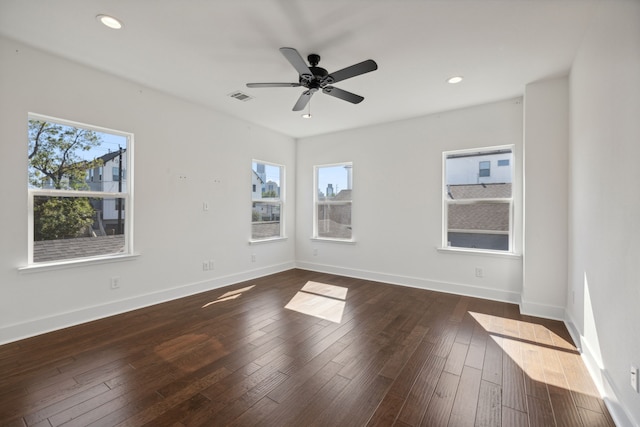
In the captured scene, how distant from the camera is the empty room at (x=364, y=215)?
179 centimetres

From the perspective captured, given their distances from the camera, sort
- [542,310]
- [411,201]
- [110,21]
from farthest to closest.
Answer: [411,201] < [542,310] < [110,21]

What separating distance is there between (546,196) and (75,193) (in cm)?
518

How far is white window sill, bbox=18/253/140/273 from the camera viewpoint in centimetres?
266

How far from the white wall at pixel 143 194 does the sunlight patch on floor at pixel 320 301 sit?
4.07 ft

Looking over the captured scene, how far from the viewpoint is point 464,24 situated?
2.25 meters

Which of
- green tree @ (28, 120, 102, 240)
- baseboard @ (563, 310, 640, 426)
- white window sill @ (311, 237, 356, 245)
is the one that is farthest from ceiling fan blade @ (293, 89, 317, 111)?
baseboard @ (563, 310, 640, 426)

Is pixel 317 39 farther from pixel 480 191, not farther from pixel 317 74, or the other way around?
pixel 480 191

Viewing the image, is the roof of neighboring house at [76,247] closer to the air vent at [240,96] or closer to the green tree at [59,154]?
the green tree at [59,154]

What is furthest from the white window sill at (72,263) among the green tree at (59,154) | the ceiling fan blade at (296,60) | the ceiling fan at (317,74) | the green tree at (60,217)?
the ceiling fan blade at (296,60)

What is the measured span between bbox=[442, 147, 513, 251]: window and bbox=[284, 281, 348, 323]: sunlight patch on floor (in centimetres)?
185

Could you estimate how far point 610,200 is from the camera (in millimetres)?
1836

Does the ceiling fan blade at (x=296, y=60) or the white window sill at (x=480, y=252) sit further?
the white window sill at (x=480, y=252)

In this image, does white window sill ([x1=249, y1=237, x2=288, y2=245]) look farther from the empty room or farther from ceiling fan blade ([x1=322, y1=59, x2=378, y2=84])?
ceiling fan blade ([x1=322, y1=59, x2=378, y2=84])

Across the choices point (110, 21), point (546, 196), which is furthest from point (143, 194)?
point (546, 196)
